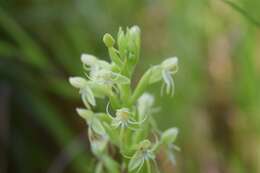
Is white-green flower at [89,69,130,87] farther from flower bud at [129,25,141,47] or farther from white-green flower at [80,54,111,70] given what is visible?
flower bud at [129,25,141,47]

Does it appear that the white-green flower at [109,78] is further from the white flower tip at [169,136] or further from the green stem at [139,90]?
the white flower tip at [169,136]

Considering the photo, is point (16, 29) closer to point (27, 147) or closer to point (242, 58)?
point (27, 147)

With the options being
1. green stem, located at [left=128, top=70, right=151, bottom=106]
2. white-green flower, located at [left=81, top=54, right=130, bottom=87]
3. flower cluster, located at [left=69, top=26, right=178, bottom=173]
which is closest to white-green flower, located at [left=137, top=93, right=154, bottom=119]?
flower cluster, located at [left=69, top=26, right=178, bottom=173]

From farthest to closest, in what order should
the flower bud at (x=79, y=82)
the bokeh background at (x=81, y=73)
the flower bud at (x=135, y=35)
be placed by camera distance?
the bokeh background at (x=81, y=73) → the flower bud at (x=79, y=82) → the flower bud at (x=135, y=35)

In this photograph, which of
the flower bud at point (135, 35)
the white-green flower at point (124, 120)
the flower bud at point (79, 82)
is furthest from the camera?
the flower bud at point (79, 82)

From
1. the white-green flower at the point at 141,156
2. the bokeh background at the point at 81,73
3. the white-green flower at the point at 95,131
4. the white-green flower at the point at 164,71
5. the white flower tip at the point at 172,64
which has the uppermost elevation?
the bokeh background at the point at 81,73

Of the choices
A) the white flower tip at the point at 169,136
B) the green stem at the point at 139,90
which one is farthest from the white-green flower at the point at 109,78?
the white flower tip at the point at 169,136

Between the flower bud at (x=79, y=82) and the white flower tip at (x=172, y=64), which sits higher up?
the white flower tip at (x=172, y=64)

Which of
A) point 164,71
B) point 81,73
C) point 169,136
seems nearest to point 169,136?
point 169,136

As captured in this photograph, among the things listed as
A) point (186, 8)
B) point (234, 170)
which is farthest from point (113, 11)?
point (234, 170)
